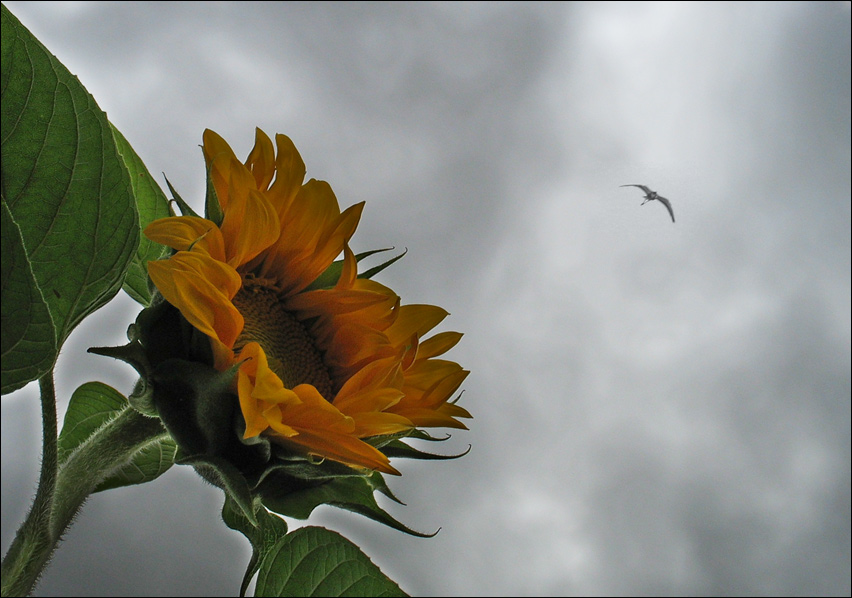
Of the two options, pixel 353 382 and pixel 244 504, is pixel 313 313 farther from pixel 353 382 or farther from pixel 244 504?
pixel 244 504

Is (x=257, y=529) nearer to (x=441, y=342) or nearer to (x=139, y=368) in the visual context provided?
(x=139, y=368)

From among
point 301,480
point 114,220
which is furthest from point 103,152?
point 301,480

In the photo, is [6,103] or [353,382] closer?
[6,103]

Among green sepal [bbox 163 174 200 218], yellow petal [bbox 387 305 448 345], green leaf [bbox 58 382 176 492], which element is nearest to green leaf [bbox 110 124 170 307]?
green sepal [bbox 163 174 200 218]

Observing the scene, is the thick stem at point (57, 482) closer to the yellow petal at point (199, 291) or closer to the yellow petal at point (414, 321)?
the yellow petal at point (199, 291)

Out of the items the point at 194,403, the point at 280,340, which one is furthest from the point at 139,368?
the point at 280,340

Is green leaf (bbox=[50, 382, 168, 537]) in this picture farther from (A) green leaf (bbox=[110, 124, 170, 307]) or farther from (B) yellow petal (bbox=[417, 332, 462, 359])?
(B) yellow petal (bbox=[417, 332, 462, 359])

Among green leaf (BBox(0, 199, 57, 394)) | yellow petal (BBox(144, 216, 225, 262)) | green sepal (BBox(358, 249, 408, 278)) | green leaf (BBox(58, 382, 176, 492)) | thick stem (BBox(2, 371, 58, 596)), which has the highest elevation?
green sepal (BBox(358, 249, 408, 278))
